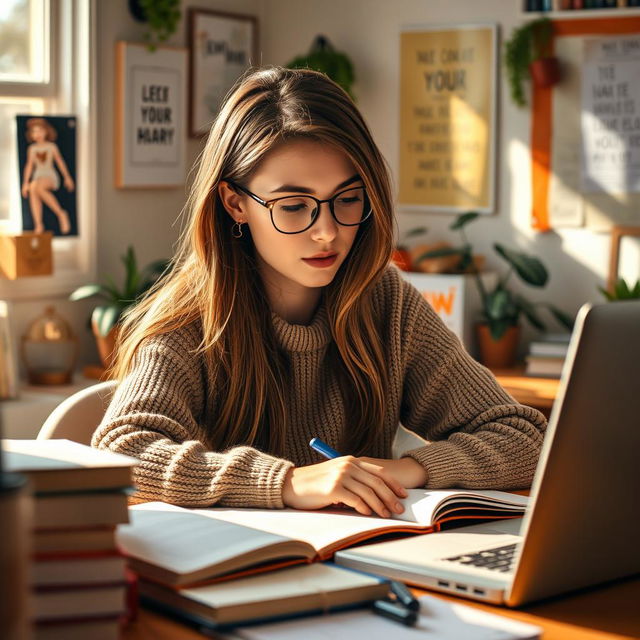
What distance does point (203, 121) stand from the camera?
3816 millimetres

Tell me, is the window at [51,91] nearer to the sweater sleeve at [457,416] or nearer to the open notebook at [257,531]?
the sweater sleeve at [457,416]

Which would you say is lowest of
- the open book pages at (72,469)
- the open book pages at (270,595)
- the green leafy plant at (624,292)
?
the open book pages at (270,595)

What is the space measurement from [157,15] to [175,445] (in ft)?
7.70

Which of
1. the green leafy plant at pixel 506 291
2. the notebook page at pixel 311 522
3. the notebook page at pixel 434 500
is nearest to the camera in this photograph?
the notebook page at pixel 311 522

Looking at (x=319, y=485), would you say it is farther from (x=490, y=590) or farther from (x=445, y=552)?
(x=490, y=590)

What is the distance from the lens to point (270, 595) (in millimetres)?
986

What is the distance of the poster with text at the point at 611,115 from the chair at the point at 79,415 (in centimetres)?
211

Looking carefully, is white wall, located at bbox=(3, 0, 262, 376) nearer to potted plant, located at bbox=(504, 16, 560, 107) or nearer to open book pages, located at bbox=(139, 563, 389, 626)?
potted plant, located at bbox=(504, 16, 560, 107)

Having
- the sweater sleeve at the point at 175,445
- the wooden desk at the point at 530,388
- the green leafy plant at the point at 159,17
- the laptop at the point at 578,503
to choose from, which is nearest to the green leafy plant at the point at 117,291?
the green leafy plant at the point at 159,17

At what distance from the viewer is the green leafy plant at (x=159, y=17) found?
350 cm

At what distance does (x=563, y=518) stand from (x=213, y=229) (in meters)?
0.86

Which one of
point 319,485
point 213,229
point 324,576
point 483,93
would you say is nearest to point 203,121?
point 483,93

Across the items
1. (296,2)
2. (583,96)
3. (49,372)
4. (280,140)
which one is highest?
(296,2)

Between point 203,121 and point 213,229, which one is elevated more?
point 203,121
